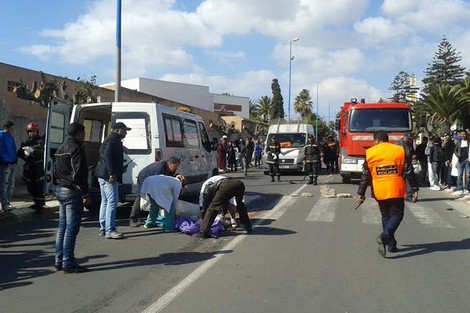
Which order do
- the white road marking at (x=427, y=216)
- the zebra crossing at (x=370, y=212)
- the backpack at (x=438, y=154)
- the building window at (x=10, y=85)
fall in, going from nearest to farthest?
the white road marking at (x=427, y=216), the zebra crossing at (x=370, y=212), the building window at (x=10, y=85), the backpack at (x=438, y=154)

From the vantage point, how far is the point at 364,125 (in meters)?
16.4

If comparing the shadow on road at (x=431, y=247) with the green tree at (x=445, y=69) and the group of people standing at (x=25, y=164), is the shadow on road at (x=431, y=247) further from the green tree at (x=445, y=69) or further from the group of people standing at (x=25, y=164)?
the green tree at (x=445, y=69)

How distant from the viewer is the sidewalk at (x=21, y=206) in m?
9.61

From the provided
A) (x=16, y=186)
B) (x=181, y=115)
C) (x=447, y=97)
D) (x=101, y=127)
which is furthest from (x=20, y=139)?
(x=447, y=97)

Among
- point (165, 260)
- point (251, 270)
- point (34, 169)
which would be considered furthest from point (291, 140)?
point (251, 270)

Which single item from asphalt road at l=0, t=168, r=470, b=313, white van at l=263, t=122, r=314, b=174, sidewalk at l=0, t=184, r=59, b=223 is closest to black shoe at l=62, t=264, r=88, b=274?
asphalt road at l=0, t=168, r=470, b=313

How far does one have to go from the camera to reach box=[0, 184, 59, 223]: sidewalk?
31.5 feet

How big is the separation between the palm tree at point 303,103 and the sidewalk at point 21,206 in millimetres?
86420

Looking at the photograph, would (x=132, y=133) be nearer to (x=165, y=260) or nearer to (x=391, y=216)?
(x=165, y=260)

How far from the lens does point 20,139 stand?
624 inches

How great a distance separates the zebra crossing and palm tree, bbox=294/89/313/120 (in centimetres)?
8535

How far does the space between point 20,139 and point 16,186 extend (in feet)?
5.63

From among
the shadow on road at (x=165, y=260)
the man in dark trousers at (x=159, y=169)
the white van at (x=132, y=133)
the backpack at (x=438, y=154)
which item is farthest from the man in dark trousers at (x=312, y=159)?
the shadow on road at (x=165, y=260)

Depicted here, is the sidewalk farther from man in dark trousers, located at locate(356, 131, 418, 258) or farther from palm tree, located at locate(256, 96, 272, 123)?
palm tree, located at locate(256, 96, 272, 123)
